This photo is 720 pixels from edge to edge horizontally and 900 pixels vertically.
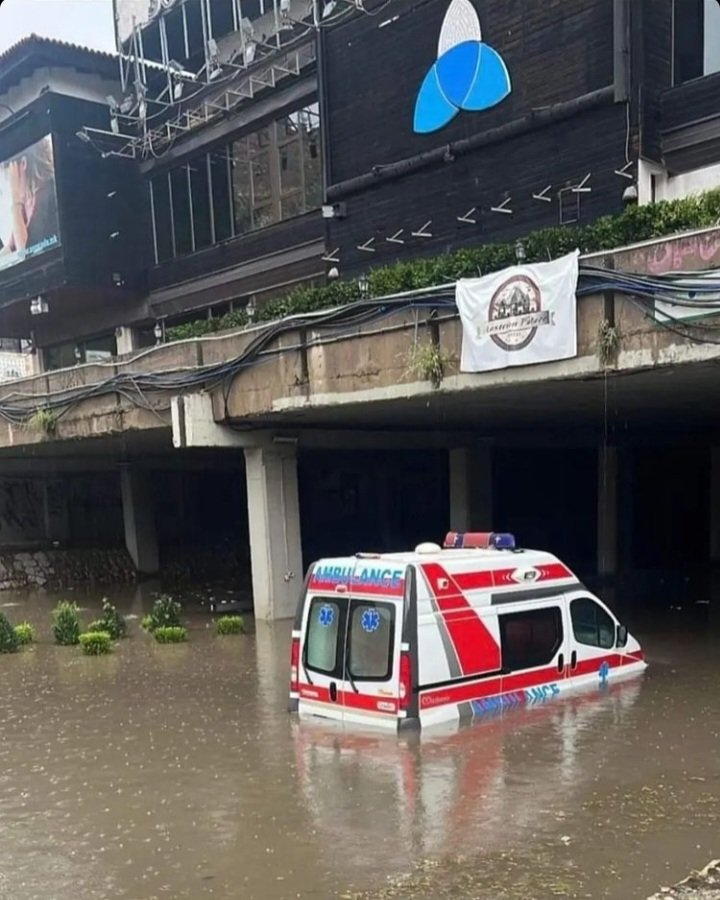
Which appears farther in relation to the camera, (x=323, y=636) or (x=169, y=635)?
(x=169, y=635)

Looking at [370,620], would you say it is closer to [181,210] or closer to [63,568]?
[63,568]

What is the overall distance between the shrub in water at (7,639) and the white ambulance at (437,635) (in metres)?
7.97

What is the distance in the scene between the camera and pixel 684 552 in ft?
94.0

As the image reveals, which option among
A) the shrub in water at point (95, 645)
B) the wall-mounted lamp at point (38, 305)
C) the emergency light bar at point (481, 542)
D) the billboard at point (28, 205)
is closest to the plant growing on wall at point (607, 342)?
the emergency light bar at point (481, 542)

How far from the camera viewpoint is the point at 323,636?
9.07 m

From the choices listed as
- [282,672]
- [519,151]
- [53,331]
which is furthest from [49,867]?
[53,331]

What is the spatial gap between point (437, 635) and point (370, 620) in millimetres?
697

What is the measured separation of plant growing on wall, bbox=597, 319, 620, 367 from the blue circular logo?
447cm

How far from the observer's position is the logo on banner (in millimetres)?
11266

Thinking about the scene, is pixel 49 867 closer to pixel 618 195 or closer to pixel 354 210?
pixel 618 195

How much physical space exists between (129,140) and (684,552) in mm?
23625

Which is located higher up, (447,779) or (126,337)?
(126,337)

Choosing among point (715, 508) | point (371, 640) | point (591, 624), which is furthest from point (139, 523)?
point (371, 640)

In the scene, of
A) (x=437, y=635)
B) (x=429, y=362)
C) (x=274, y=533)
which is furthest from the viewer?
(x=274, y=533)
